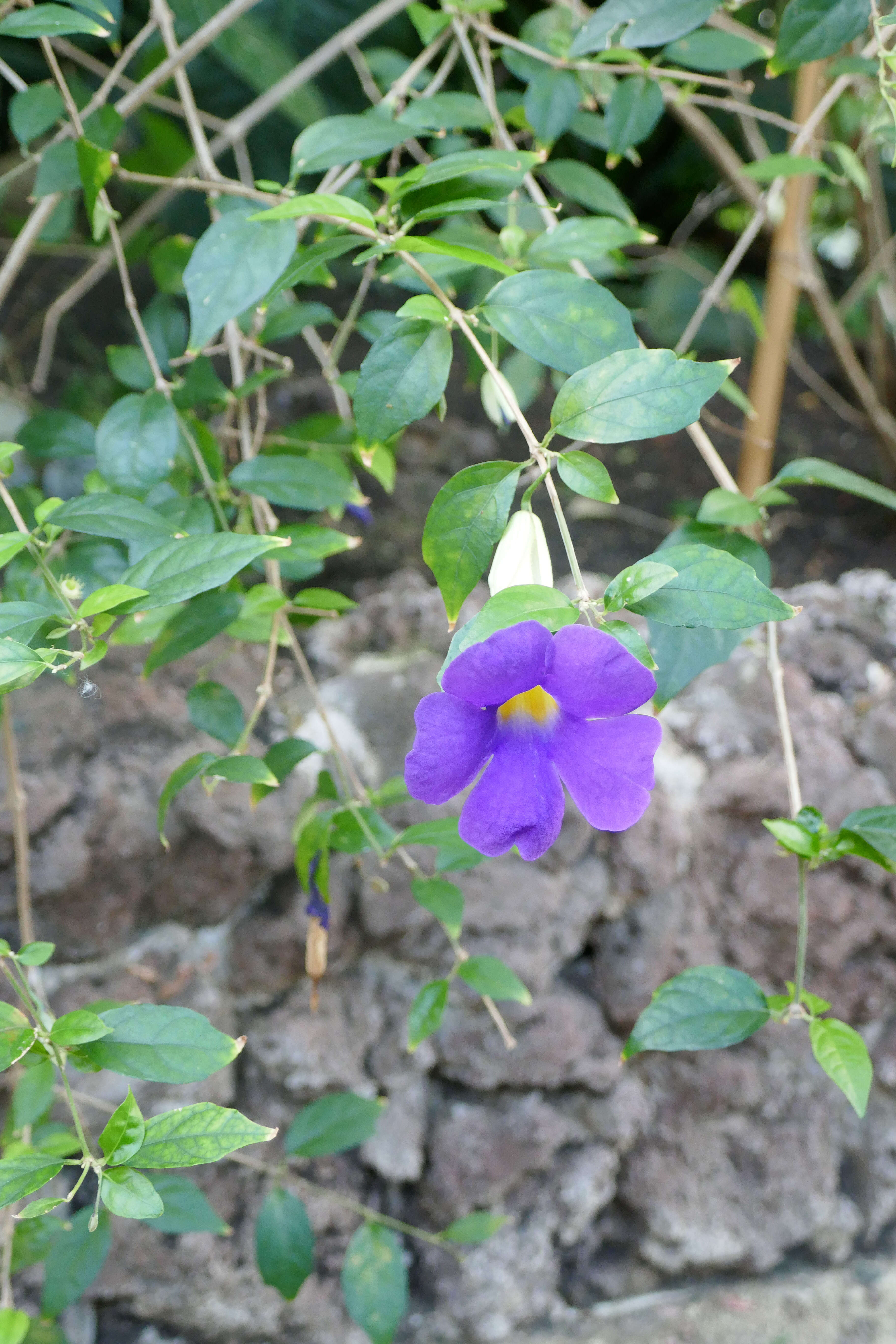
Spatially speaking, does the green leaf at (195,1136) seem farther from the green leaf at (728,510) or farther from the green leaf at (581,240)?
the green leaf at (581,240)

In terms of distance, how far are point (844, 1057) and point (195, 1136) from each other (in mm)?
488

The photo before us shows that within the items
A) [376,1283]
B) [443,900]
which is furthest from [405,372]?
[376,1283]

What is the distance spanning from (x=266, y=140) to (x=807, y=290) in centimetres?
119

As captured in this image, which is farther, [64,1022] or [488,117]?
[488,117]

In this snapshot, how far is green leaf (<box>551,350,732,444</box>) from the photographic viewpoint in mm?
580

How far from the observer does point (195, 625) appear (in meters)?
0.92

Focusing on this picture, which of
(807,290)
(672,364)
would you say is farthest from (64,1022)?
(807,290)

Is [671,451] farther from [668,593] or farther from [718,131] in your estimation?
[668,593]

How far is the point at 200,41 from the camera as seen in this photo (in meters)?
1.00

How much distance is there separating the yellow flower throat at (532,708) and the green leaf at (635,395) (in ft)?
0.54

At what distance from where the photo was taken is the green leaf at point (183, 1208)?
99 centimetres

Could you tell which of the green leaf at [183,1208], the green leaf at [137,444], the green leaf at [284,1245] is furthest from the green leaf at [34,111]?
the green leaf at [284,1245]

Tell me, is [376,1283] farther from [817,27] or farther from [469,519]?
[817,27]

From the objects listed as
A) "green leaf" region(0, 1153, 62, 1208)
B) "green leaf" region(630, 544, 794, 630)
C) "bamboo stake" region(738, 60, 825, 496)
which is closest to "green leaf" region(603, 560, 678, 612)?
"green leaf" region(630, 544, 794, 630)
